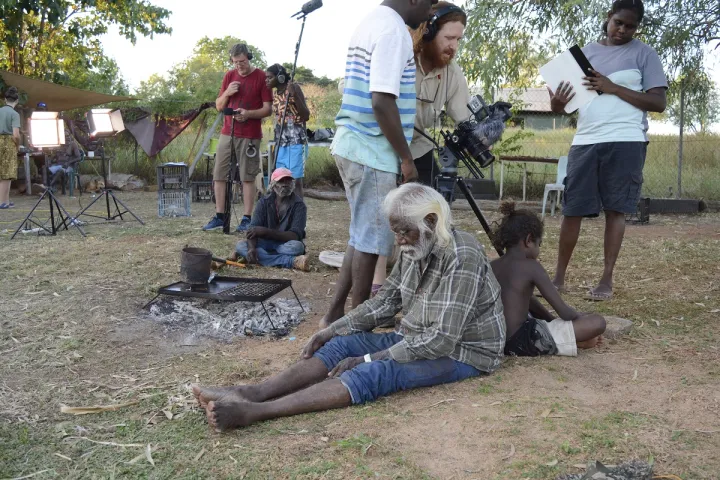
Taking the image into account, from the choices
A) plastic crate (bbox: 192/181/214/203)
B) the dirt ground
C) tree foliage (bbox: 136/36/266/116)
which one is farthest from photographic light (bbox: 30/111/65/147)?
tree foliage (bbox: 136/36/266/116)

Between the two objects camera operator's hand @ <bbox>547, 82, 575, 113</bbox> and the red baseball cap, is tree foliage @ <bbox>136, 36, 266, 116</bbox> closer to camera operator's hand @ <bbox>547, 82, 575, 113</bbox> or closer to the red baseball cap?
the red baseball cap

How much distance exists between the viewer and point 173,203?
405 inches

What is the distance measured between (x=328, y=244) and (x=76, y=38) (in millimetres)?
12602

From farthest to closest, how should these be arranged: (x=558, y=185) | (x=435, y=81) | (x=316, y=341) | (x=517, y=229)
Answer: (x=558, y=185)
(x=435, y=81)
(x=517, y=229)
(x=316, y=341)

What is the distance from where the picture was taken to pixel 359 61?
3.71m

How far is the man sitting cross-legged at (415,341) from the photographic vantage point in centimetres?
307

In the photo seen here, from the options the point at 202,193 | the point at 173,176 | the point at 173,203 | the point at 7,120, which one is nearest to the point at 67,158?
the point at 7,120

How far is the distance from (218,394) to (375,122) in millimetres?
1646

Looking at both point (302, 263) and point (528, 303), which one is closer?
point (528, 303)

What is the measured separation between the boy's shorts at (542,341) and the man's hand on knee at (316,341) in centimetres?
95

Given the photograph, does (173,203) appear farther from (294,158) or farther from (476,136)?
(476,136)

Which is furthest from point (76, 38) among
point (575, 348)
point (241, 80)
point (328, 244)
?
point (575, 348)

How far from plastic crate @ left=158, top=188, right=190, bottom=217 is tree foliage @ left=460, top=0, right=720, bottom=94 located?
4352mm

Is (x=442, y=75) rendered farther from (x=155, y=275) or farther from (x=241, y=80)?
(x=241, y=80)
